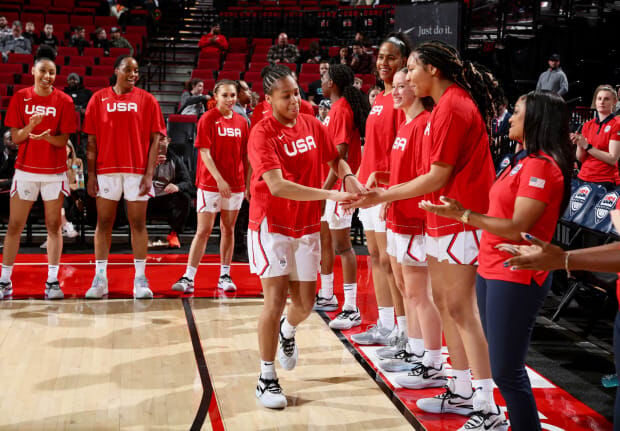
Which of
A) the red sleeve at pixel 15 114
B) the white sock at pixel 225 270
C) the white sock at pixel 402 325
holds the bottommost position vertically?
the white sock at pixel 225 270

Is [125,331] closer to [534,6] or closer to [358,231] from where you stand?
[358,231]

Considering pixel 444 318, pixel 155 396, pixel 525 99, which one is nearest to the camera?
pixel 525 99

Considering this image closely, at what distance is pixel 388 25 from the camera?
1464 cm

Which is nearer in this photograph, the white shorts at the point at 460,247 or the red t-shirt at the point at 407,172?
the white shorts at the point at 460,247

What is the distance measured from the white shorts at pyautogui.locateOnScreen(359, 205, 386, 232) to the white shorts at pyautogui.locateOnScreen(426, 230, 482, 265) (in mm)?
997

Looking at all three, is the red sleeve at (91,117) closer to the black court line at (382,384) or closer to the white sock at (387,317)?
the black court line at (382,384)

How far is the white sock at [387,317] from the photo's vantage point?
4473 mm

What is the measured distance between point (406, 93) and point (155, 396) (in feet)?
6.74

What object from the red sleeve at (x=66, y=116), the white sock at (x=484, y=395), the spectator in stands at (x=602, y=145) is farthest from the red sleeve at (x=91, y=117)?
the spectator in stands at (x=602, y=145)

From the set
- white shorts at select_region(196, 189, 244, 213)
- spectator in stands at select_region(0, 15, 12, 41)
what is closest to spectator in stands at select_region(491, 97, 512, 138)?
white shorts at select_region(196, 189, 244, 213)

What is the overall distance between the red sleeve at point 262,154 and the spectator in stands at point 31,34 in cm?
1188

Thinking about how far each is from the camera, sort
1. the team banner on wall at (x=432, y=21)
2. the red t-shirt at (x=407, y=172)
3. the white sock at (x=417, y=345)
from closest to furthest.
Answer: the red t-shirt at (x=407, y=172) → the white sock at (x=417, y=345) → the team banner on wall at (x=432, y=21)

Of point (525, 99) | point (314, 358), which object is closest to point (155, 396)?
point (314, 358)

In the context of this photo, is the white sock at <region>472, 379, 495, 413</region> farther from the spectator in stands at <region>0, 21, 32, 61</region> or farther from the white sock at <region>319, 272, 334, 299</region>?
the spectator in stands at <region>0, 21, 32, 61</region>
